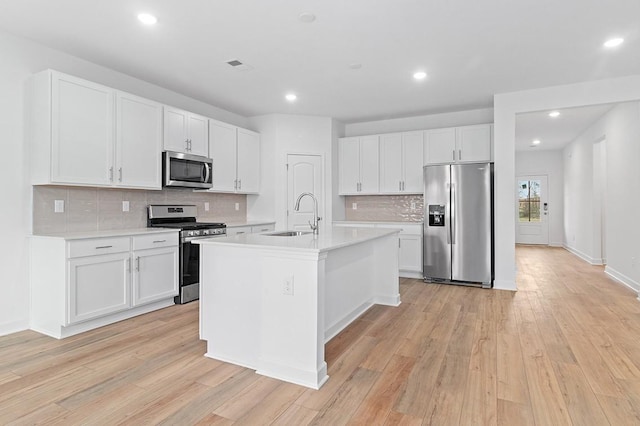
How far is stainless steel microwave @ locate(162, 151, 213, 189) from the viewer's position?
414cm

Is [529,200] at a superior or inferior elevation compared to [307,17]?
inferior

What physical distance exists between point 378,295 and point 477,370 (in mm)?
1701

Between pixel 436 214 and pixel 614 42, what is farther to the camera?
pixel 436 214

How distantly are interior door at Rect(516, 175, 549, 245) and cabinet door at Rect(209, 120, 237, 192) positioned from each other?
824 centimetres

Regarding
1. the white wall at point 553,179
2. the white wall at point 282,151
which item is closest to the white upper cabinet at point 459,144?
the white wall at point 282,151

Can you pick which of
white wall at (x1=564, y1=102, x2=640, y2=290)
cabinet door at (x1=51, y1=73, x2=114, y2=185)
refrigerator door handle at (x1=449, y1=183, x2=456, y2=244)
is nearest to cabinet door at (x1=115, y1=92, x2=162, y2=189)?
cabinet door at (x1=51, y1=73, x2=114, y2=185)

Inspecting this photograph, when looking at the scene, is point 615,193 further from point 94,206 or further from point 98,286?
point 94,206

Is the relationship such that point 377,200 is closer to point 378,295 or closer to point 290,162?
point 290,162

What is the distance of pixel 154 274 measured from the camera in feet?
12.3

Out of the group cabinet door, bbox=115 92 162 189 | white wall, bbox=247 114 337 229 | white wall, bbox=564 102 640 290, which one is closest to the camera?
cabinet door, bbox=115 92 162 189

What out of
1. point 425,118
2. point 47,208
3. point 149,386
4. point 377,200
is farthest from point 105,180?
→ point 425,118

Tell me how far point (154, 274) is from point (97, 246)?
0.68 metres

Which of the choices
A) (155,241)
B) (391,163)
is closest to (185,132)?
(155,241)

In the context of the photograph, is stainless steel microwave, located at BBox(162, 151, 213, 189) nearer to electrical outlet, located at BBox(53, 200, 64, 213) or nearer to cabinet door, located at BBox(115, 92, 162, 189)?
cabinet door, located at BBox(115, 92, 162, 189)
